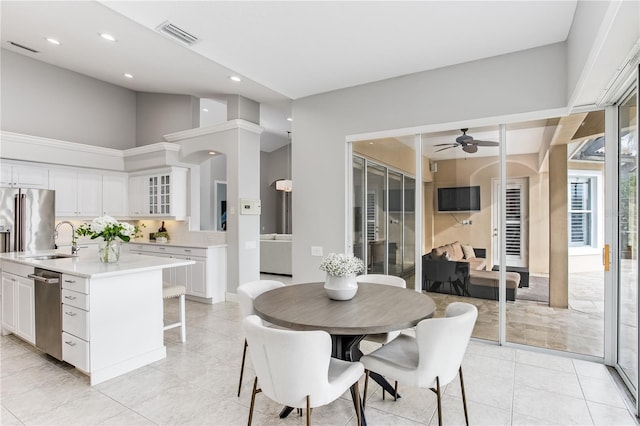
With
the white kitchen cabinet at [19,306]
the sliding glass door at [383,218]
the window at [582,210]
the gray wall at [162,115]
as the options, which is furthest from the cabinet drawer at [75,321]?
the window at [582,210]

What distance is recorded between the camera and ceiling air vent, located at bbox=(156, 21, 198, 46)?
10.0 ft

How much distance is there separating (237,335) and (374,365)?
7.20ft

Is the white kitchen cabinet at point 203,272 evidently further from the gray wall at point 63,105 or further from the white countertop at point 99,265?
the gray wall at point 63,105

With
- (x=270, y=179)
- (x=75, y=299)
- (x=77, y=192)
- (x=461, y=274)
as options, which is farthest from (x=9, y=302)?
(x=270, y=179)

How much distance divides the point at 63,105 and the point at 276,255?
182 inches

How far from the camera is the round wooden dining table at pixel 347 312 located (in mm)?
1844

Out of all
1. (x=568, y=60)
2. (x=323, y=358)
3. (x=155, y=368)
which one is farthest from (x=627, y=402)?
(x=155, y=368)

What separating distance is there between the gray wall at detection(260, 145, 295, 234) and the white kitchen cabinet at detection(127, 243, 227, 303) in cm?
554

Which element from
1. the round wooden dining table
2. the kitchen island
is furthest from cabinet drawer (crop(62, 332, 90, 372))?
the round wooden dining table

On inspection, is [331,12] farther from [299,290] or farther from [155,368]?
[155,368]

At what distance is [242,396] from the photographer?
2490 mm

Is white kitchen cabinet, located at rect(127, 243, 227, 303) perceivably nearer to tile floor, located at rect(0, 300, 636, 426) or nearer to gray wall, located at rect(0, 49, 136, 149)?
tile floor, located at rect(0, 300, 636, 426)

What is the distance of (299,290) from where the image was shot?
105 inches

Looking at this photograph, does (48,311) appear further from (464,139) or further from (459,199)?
(464,139)
